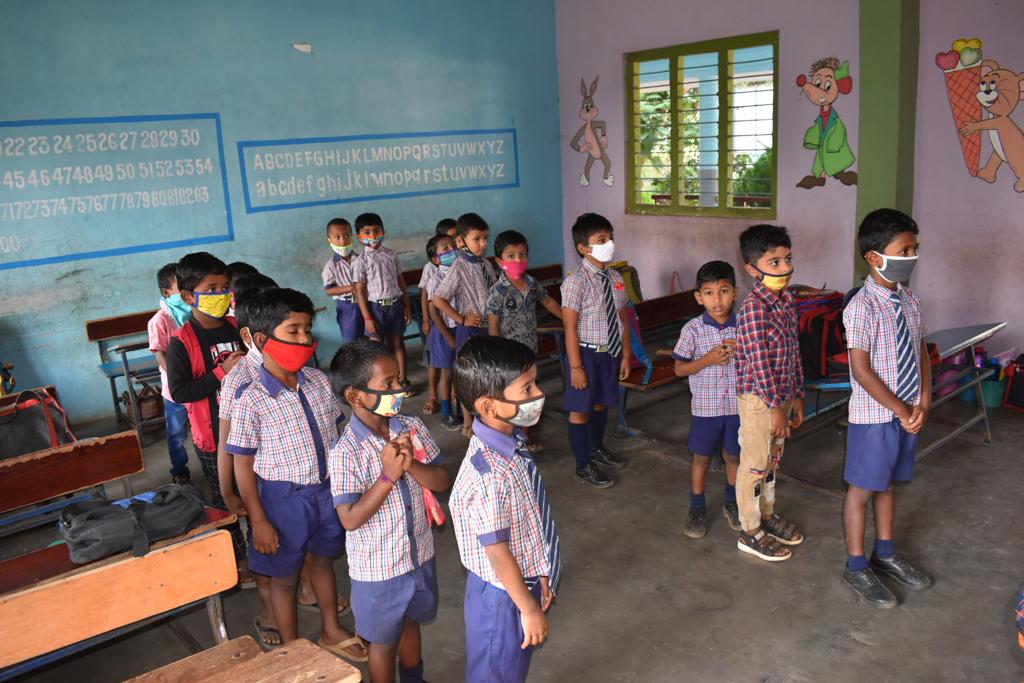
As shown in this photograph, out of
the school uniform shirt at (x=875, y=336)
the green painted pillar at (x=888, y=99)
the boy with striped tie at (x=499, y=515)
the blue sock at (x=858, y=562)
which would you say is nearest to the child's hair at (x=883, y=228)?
the school uniform shirt at (x=875, y=336)

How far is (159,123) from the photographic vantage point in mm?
6391

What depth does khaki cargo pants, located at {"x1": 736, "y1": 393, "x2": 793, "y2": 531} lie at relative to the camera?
3.51 meters

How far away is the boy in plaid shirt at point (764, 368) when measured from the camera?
3.38 meters

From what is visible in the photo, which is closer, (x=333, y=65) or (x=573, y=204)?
(x=333, y=65)

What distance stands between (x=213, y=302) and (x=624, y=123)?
550 centimetres

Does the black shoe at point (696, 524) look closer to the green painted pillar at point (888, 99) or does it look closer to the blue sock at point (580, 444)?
the blue sock at point (580, 444)

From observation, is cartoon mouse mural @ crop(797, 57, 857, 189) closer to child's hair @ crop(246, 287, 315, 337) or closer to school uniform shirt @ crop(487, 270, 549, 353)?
school uniform shirt @ crop(487, 270, 549, 353)

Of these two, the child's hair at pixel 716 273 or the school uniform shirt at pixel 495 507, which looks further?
the child's hair at pixel 716 273

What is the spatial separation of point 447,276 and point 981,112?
3797 mm

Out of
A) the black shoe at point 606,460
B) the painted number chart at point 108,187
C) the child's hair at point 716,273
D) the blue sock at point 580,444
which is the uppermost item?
the painted number chart at point 108,187

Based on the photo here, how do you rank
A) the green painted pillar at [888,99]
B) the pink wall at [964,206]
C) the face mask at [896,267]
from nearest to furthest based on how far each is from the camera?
the face mask at [896,267] → the pink wall at [964,206] → the green painted pillar at [888,99]

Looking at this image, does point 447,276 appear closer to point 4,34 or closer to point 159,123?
point 159,123

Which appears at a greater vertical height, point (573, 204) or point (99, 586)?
point (573, 204)

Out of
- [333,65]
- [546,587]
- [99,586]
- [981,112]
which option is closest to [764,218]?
[981,112]
